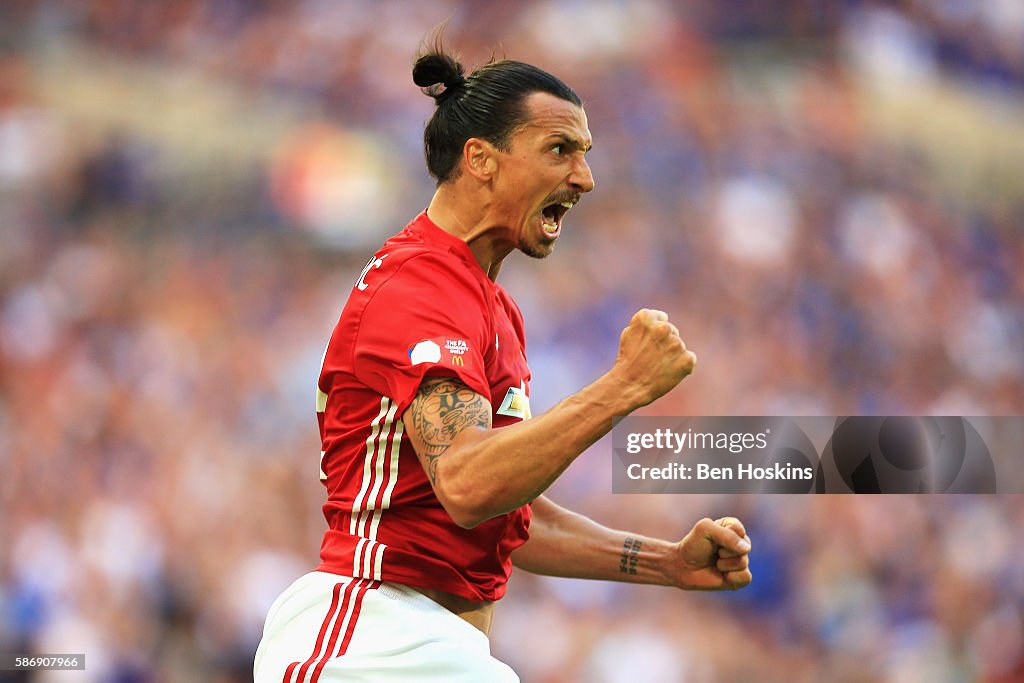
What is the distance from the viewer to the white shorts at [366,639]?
89.3 inches

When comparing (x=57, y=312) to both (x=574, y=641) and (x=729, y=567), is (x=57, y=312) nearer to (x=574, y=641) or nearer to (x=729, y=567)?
(x=574, y=641)

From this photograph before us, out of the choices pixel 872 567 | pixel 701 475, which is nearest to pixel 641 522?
pixel 701 475

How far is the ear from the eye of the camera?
8.81ft

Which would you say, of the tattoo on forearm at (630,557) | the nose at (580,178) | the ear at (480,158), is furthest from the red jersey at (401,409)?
the tattoo on forearm at (630,557)

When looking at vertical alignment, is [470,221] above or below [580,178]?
below

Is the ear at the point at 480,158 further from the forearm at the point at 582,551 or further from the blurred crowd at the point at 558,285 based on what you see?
the blurred crowd at the point at 558,285

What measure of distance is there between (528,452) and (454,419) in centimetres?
18

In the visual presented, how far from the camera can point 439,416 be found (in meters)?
2.16

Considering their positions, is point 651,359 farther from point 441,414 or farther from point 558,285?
point 558,285

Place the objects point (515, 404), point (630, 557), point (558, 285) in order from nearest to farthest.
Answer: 1. point (515, 404)
2. point (630, 557)
3. point (558, 285)

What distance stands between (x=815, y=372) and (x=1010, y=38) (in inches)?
91.9

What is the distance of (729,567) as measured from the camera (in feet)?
8.96

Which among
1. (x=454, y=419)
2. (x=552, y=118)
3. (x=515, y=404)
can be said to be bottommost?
(x=454, y=419)

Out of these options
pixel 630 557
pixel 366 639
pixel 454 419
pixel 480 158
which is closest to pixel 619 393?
pixel 454 419
